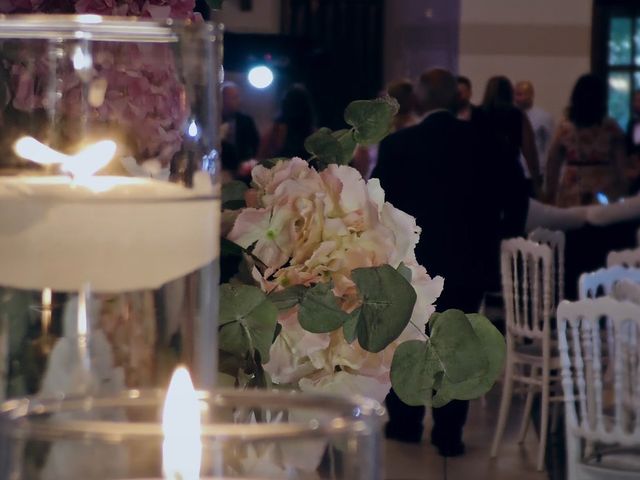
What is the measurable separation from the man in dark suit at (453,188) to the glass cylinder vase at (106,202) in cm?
420

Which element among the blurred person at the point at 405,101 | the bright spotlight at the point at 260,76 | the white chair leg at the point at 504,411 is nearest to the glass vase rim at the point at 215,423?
the white chair leg at the point at 504,411

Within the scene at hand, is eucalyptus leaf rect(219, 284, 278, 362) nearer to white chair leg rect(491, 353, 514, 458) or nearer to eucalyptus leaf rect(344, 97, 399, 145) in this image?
eucalyptus leaf rect(344, 97, 399, 145)

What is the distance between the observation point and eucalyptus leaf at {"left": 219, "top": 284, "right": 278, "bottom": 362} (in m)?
0.67

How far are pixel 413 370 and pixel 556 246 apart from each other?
517 cm

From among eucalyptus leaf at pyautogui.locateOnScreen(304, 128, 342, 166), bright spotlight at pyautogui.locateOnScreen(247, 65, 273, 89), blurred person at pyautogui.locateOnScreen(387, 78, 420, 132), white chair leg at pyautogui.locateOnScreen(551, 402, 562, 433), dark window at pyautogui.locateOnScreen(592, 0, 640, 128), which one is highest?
dark window at pyautogui.locateOnScreen(592, 0, 640, 128)

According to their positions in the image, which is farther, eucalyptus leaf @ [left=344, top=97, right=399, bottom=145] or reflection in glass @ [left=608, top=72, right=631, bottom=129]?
reflection in glass @ [left=608, top=72, right=631, bottom=129]

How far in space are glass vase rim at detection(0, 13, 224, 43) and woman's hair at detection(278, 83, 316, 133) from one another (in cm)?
596

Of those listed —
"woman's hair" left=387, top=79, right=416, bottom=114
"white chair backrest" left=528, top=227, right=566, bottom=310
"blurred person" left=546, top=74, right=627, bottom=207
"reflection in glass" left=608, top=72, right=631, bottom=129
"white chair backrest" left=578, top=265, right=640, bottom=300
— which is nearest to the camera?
"white chair backrest" left=578, top=265, right=640, bottom=300

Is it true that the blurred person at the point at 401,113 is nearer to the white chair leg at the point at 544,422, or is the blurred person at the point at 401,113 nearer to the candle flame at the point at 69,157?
the white chair leg at the point at 544,422

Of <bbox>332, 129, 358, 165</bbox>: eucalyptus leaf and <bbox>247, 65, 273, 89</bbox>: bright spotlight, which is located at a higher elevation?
<bbox>247, 65, 273, 89</bbox>: bright spotlight

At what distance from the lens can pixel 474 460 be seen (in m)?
5.39

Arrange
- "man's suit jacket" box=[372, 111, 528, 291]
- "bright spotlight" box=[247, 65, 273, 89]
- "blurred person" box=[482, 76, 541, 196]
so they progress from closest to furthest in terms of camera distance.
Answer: "man's suit jacket" box=[372, 111, 528, 291] < "blurred person" box=[482, 76, 541, 196] < "bright spotlight" box=[247, 65, 273, 89]

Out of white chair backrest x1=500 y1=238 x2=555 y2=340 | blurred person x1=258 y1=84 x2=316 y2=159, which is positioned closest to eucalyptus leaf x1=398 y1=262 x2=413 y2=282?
white chair backrest x1=500 y1=238 x2=555 y2=340

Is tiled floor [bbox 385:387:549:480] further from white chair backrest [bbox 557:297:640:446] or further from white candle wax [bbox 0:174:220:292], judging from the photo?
white candle wax [bbox 0:174:220:292]
